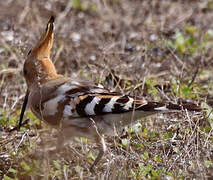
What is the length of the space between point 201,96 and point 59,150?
143 centimetres

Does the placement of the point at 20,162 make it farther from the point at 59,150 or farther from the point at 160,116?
the point at 160,116

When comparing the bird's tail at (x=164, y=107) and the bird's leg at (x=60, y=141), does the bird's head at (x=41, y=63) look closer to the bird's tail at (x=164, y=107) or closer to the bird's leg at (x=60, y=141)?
the bird's leg at (x=60, y=141)

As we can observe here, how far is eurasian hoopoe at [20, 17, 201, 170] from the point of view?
9.96ft

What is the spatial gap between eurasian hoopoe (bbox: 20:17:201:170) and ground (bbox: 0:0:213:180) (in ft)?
0.44

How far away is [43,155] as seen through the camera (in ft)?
8.42

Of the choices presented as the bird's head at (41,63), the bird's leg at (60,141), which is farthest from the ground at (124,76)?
the bird's head at (41,63)

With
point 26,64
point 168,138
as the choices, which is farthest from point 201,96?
Result: point 26,64

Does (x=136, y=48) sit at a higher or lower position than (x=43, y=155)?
higher

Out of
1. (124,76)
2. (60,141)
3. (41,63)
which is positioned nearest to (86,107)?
(60,141)

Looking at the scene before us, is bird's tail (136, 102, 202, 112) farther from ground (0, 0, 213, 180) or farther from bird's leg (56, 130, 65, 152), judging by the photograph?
bird's leg (56, 130, 65, 152)

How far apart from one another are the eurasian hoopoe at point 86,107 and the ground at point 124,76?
0.44 feet

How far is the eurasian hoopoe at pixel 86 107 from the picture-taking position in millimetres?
3037

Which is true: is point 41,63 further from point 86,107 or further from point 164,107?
point 164,107

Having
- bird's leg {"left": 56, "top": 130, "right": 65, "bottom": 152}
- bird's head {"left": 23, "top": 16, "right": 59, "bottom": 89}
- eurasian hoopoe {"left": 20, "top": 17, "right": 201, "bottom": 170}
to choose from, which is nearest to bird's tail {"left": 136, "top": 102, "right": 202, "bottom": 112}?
eurasian hoopoe {"left": 20, "top": 17, "right": 201, "bottom": 170}
